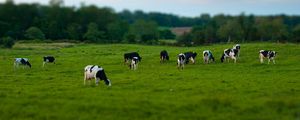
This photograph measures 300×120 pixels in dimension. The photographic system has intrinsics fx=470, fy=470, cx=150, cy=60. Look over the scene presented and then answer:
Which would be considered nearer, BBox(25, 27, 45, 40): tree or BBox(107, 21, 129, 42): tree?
BBox(25, 27, 45, 40): tree

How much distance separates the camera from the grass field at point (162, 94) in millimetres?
22656

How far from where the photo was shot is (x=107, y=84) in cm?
3127

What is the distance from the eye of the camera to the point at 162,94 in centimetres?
2705

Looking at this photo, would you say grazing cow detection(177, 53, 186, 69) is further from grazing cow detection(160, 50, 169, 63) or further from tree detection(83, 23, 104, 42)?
tree detection(83, 23, 104, 42)

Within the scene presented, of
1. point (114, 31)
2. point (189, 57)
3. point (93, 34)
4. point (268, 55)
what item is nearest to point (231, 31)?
point (114, 31)

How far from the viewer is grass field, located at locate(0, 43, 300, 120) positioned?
22.7 m

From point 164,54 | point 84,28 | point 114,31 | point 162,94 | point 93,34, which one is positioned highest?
point 84,28

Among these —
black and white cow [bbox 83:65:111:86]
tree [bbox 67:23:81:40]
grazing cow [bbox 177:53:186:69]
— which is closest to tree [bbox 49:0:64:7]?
tree [bbox 67:23:81:40]

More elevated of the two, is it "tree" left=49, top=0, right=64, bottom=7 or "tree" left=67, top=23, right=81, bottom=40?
"tree" left=49, top=0, right=64, bottom=7

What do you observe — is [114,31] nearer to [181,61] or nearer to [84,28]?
[84,28]

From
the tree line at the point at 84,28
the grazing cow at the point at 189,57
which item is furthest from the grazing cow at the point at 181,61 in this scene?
the tree line at the point at 84,28

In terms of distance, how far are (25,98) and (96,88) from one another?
5.49m

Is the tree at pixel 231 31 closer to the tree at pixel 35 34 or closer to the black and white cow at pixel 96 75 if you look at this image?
the tree at pixel 35 34

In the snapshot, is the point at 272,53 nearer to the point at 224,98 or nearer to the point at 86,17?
the point at 224,98
